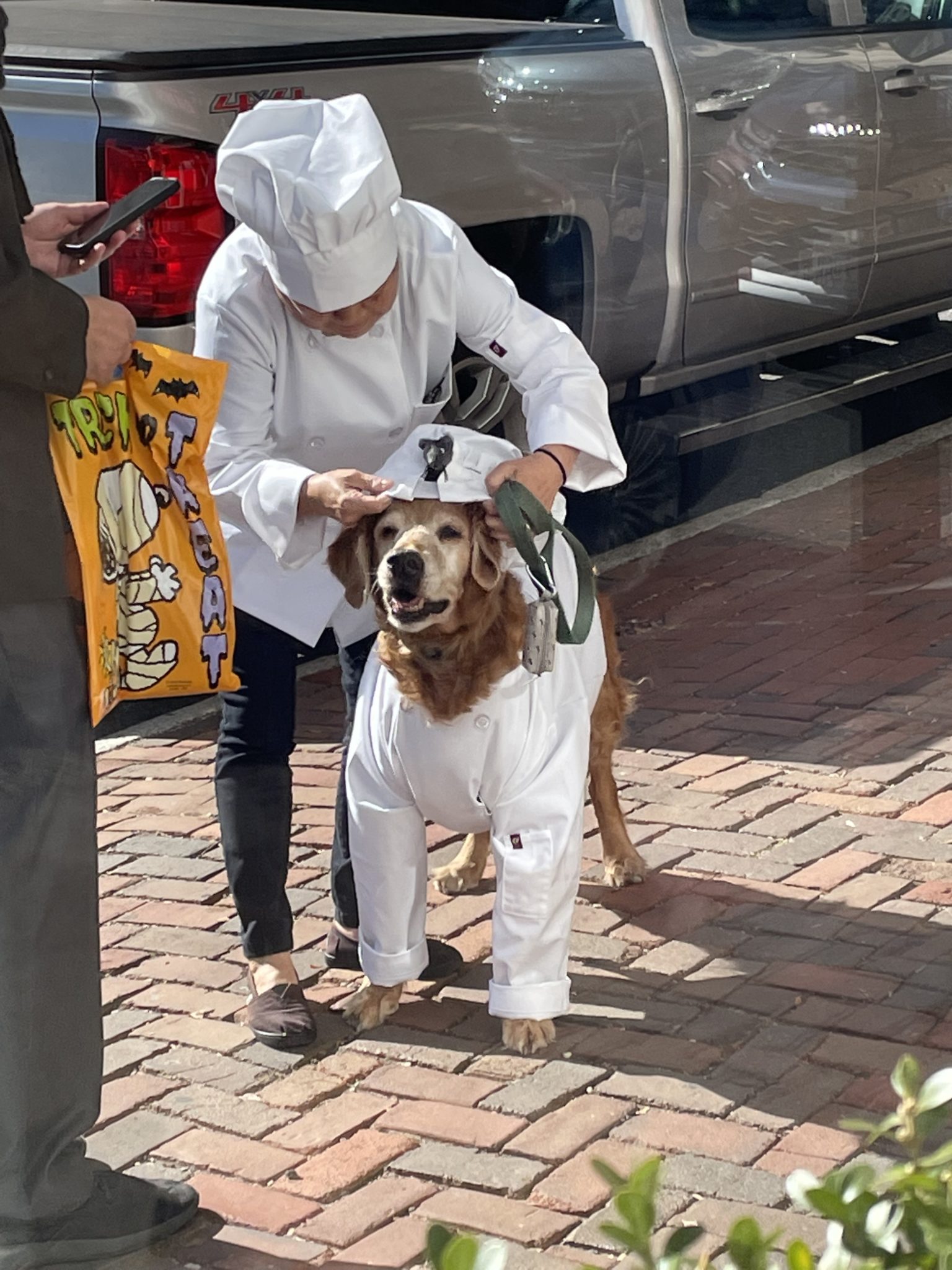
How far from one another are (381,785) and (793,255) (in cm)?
320

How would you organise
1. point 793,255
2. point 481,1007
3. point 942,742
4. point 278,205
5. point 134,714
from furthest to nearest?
point 793,255 < point 134,714 < point 942,742 < point 481,1007 < point 278,205

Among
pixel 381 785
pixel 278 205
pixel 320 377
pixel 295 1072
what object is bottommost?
pixel 295 1072

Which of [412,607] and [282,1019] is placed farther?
[282,1019]

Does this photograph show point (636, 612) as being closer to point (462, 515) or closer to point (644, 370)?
point (644, 370)

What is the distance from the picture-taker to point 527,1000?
3.01 metres

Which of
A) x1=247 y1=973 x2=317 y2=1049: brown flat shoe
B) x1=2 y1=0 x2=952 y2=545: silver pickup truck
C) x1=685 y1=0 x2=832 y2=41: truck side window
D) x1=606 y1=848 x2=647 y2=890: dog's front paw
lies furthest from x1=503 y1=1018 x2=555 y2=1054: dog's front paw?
x1=685 y1=0 x2=832 y2=41: truck side window

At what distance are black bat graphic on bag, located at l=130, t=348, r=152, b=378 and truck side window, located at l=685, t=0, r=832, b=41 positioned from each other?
3181 millimetres

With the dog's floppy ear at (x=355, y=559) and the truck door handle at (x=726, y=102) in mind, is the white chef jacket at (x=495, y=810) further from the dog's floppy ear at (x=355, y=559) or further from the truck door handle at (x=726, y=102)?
the truck door handle at (x=726, y=102)

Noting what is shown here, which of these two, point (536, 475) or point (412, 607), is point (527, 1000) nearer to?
point (412, 607)

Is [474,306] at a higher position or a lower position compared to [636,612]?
higher

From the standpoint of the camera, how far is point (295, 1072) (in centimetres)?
304

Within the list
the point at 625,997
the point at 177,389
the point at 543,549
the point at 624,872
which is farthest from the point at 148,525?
the point at 624,872

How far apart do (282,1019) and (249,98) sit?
6.11ft

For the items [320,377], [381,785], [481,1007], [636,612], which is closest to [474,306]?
[320,377]
